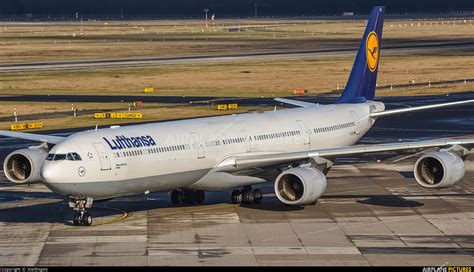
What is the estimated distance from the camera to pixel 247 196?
4997cm

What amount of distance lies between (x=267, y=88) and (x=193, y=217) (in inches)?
2531

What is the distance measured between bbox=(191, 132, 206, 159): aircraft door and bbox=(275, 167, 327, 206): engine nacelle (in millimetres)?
3575

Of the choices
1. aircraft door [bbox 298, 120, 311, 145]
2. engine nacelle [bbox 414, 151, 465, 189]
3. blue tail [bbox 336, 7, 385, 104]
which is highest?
blue tail [bbox 336, 7, 385, 104]

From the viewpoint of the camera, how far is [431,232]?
1705 inches

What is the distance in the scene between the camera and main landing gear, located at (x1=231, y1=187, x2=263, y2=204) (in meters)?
50.0

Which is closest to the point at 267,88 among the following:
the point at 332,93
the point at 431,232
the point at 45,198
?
the point at 332,93

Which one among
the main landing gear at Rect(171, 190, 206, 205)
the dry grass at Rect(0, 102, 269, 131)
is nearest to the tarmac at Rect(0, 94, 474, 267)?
the main landing gear at Rect(171, 190, 206, 205)

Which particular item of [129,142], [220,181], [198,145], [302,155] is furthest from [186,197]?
[129,142]

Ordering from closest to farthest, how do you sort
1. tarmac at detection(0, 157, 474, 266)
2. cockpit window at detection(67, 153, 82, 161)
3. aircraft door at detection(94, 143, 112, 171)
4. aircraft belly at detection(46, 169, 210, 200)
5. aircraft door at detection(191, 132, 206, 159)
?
tarmac at detection(0, 157, 474, 266), cockpit window at detection(67, 153, 82, 161), aircraft belly at detection(46, 169, 210, 200), aircraft door at detection(94, 143, 112, 171), aircraft door at detection(191, 132, 206, 159)

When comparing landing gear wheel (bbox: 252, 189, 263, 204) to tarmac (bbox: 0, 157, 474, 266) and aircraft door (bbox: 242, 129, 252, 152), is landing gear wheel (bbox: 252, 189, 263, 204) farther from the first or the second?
aircraft door (bbox: 242, 129, 252, 152)

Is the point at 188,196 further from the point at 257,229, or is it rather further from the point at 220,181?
the point at 257,229

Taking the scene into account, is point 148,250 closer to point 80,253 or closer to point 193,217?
point 80,253

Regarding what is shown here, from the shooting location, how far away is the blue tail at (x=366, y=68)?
5950 cm

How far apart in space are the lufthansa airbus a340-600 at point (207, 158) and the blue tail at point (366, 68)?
16.7 feet
